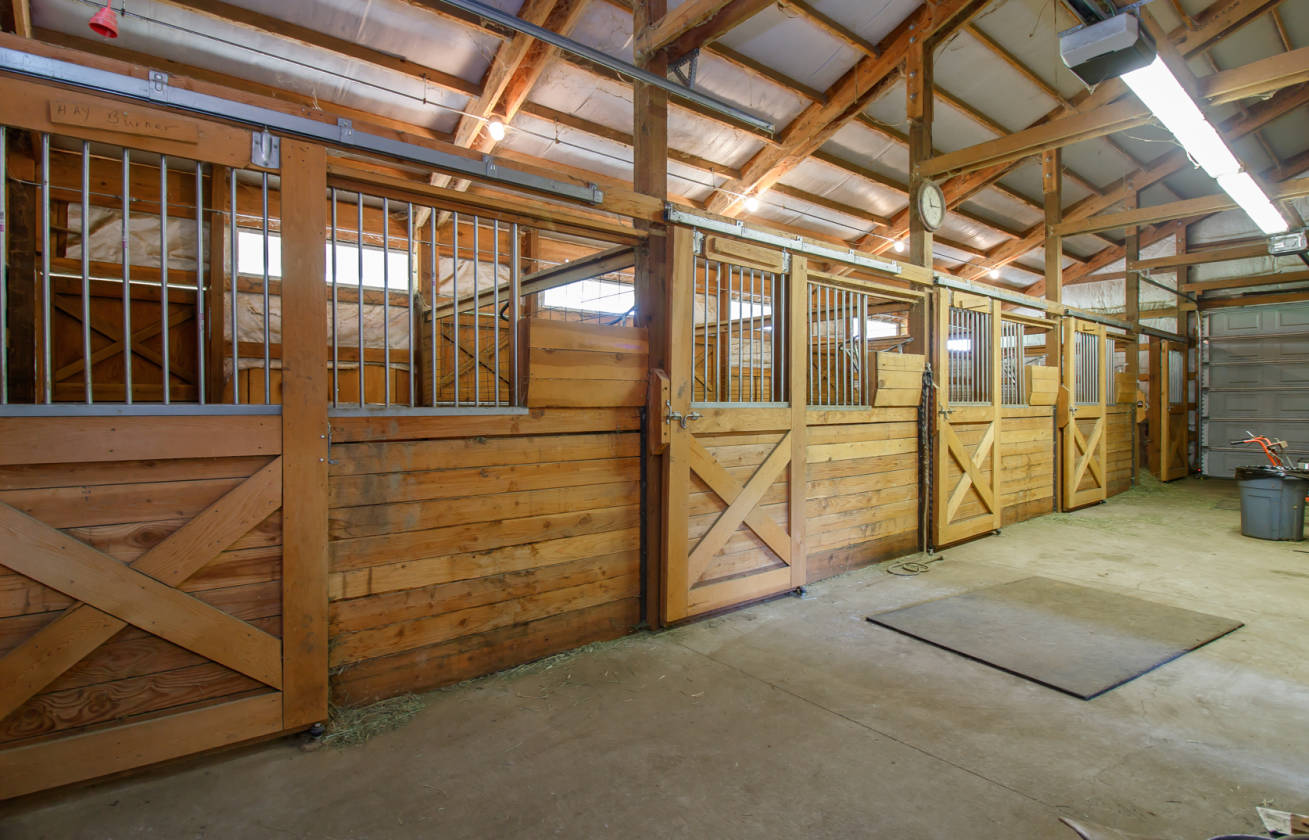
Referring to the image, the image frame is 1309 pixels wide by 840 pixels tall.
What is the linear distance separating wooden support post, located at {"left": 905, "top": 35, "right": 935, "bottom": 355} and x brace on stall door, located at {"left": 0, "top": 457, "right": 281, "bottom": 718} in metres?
4.65

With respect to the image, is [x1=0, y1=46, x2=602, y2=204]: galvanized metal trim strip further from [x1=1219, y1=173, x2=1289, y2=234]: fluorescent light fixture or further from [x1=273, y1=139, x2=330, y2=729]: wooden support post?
[x1=1219, y1=173, x2=1289, y2=234]: fluorescent light fixture

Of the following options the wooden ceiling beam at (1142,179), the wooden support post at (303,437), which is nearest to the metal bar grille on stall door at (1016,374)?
the wooden ceiling beam at (1142,179)

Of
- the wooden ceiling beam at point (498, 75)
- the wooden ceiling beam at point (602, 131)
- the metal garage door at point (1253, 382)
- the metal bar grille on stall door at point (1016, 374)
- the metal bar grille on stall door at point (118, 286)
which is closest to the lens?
the metal bar grille on stall door at point (118, 286)

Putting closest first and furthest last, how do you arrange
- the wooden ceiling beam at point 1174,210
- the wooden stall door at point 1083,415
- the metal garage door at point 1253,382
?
the wooden ceiling beam at point 1174,210, the wooden stall door at point 1083,415, the metal garage door at point 1253,382

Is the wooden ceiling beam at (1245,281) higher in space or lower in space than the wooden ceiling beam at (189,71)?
lower

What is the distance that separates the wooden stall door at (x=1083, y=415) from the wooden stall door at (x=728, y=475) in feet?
14.7

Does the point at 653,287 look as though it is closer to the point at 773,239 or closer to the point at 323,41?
the point at 773,239

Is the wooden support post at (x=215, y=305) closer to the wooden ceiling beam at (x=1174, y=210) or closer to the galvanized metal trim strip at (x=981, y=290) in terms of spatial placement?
the galvanized metal trim strip at (x=981, y=290)

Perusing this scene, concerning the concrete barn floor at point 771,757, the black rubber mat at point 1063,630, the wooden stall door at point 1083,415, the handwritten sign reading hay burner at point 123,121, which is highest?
the handwritten sign reading hay burner at point 123,121

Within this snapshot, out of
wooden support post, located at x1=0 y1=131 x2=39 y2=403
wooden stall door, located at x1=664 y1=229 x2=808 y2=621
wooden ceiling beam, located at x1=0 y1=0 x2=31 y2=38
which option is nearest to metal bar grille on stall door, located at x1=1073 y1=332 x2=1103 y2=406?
wooden stall door, located at x1=664 y1=229 x2=808 y2=621

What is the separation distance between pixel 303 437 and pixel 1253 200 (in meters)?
7.83

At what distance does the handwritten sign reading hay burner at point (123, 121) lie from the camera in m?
1.87

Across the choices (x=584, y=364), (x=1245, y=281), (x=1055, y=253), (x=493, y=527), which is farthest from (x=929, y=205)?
(x=1245, y=281)

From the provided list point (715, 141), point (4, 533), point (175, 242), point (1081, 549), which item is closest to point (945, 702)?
point (4, 533)
